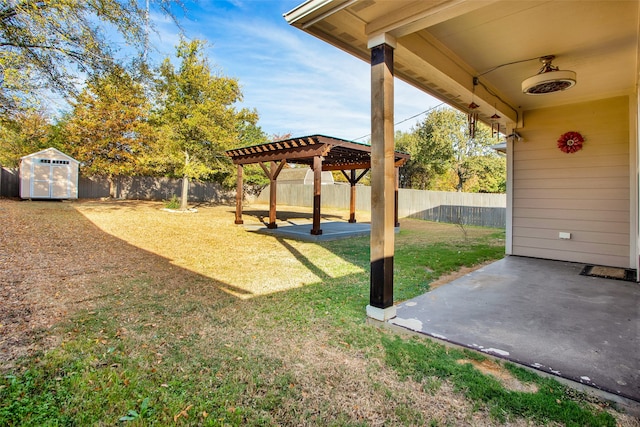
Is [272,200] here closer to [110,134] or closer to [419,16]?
[419,16]

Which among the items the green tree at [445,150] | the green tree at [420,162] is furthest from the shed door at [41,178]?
the green tree at [445,150]

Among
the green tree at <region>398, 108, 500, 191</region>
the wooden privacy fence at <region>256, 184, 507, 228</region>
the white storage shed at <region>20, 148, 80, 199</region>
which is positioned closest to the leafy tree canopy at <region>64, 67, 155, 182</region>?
the white storage shed at <region>20, 148, 80, 199</region>

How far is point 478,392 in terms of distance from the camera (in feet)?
5.82

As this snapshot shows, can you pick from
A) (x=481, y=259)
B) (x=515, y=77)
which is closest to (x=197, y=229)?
(x=481, y=259)

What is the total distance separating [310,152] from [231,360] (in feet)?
20.9

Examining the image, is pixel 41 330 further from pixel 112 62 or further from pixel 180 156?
pixel 180 156

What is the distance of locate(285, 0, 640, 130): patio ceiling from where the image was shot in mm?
2465

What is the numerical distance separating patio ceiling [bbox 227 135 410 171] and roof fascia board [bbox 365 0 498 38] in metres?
4.93

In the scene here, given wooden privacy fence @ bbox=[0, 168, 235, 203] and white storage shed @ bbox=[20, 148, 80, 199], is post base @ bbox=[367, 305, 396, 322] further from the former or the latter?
wooden privacy fence @ bbox=[0, 168, 235, 203]

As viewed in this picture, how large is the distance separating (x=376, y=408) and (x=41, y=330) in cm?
266

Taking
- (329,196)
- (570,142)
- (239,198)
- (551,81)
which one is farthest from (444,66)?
(329,196)

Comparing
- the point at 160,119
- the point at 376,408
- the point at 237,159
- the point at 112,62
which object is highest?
the point at 160,119

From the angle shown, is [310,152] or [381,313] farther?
[310,152]

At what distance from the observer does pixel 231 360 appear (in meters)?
2.15
